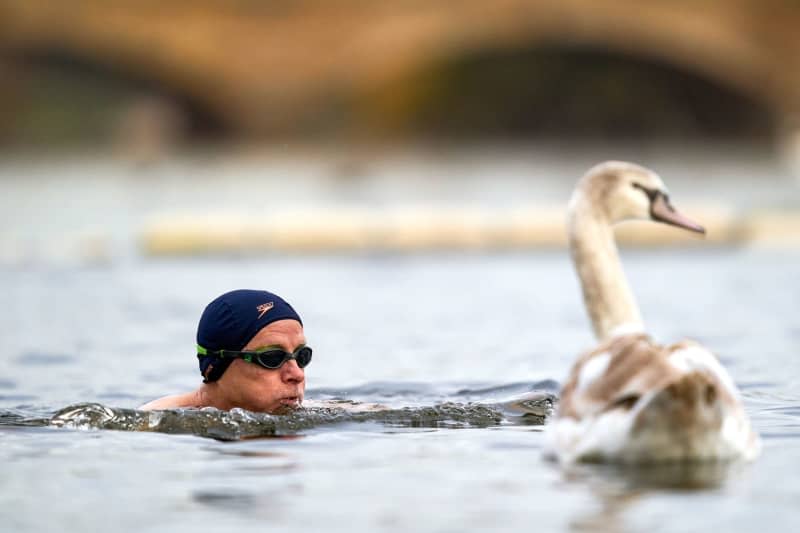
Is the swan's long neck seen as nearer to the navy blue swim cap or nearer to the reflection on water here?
the reflection on water

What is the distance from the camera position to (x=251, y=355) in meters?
8.34

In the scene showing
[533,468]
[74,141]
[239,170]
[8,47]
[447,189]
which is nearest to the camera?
[533,468]

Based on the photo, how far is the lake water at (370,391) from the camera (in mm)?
5961

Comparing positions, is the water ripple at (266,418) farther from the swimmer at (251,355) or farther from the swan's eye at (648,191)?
the swan's eye at (648,191)

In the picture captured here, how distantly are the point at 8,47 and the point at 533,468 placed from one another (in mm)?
41643

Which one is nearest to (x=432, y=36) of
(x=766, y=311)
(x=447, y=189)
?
(x=447, y=189)

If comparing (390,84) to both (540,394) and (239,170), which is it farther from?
(540,394)

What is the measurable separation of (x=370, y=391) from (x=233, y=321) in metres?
2.43

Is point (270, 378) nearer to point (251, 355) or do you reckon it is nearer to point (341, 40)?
point (251, 355)

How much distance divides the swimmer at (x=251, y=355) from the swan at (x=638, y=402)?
75.0 inches

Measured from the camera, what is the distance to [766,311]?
49.5 ft

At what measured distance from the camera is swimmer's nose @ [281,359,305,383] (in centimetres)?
831

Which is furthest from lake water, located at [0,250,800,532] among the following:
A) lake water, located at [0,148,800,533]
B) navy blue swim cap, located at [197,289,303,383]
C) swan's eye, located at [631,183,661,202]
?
swan's eye, located at [631,183,661,202]

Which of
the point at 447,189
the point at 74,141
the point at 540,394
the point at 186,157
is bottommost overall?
the point at 540,394
